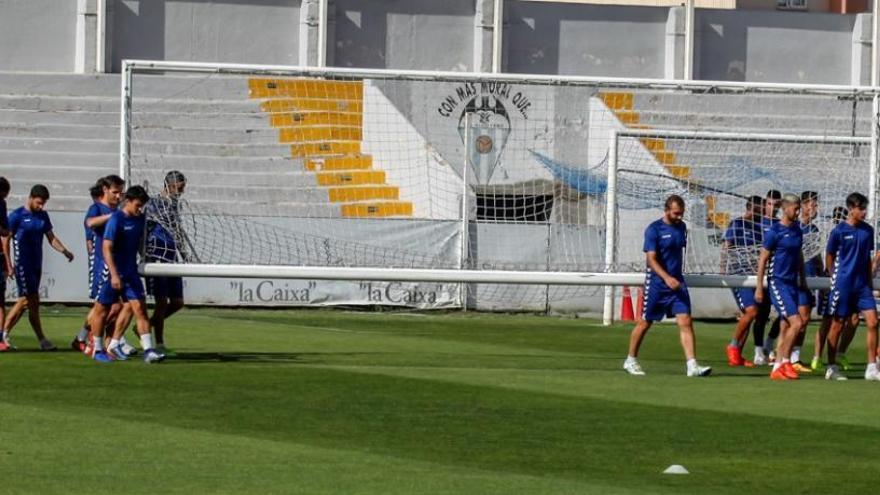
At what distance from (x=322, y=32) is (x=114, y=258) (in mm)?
19616

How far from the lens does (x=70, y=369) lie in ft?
57.7

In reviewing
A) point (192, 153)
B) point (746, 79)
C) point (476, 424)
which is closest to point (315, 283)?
point (192, 153)

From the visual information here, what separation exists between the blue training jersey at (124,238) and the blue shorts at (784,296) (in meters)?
6.87

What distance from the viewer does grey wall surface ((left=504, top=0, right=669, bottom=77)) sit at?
129 ft

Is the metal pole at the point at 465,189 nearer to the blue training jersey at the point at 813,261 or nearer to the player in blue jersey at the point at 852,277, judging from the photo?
the blue training jersey at the point at 813,261

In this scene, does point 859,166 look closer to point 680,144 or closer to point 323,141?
point 680,144

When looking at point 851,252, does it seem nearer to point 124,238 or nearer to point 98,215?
point 124,238

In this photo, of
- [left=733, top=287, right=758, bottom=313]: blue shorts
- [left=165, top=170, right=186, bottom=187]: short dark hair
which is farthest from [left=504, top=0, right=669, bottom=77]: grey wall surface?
[left=165, top=170, right=186, bottom=187]: short dark hair

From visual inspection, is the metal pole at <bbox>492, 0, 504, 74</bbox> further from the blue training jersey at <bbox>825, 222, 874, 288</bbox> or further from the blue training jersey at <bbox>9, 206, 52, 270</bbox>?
the blue training jersey at <bbox>825, 222, 874, 288</bbox>

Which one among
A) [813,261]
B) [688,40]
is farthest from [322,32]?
[813,261]

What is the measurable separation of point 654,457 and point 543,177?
12.7m

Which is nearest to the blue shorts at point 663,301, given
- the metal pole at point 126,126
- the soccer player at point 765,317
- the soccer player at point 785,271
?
the soccer player at point 785,271

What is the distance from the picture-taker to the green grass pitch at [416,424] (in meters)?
10.5

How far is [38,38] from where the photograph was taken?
36.8m
